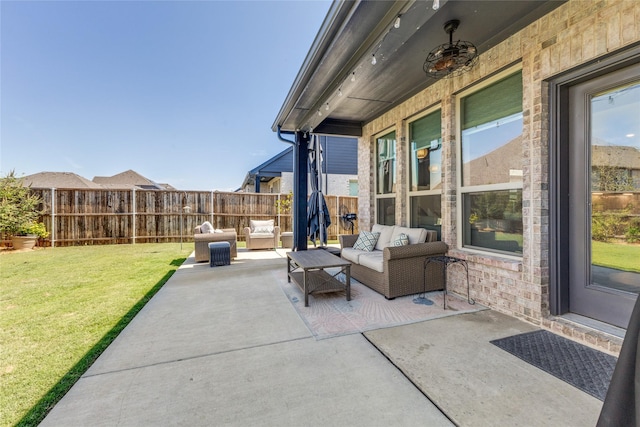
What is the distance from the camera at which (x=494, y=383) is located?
6.38 ft

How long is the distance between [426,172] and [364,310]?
8.95 ft

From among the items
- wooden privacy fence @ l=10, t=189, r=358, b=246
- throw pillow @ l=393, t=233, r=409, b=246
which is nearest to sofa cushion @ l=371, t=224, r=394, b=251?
throw pillow @ l=393, t=233, r=409, b=246

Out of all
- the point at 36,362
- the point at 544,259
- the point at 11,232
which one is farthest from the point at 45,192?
the point at 544,259

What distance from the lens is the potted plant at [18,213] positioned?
8.02 metres

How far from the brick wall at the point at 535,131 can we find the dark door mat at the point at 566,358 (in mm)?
A: 141

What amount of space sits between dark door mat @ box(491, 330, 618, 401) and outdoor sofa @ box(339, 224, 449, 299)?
134 centimetres

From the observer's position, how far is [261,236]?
823 cm

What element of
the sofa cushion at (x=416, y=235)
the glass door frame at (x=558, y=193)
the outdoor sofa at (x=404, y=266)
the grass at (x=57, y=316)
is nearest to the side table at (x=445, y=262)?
the outdoor sofa at (x=404, y=266)

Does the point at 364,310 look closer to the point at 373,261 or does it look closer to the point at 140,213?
the point at 373,261

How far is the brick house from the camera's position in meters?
2.43

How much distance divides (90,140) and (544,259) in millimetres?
20241

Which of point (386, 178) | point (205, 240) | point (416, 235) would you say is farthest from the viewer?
point (205, 240)

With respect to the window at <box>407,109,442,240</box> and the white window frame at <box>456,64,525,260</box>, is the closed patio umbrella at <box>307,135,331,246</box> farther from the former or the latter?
the white window frame at <box>456,64,525,260</box>

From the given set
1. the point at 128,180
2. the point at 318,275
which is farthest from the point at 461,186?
the point at 128,180
